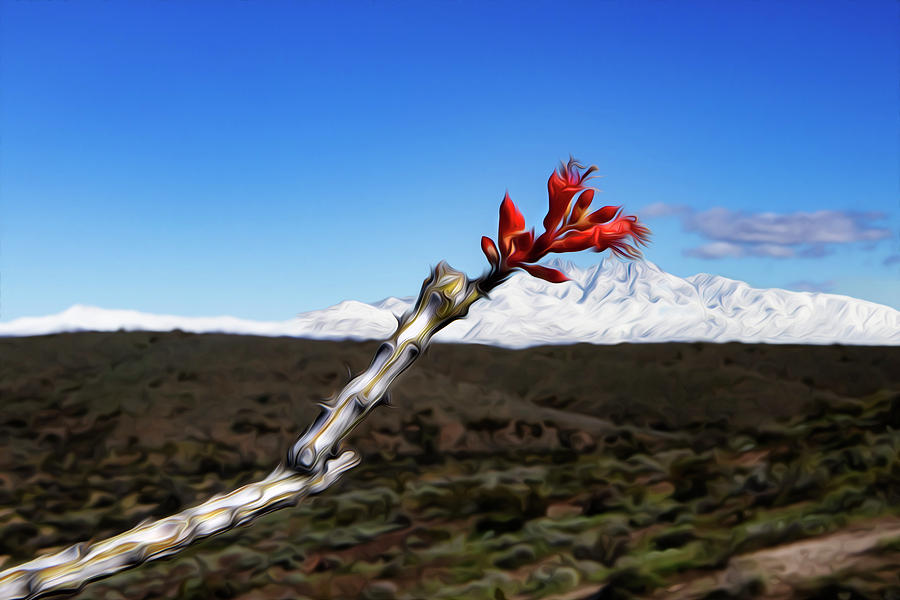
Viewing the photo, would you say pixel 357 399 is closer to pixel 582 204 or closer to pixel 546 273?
pixel 546 273

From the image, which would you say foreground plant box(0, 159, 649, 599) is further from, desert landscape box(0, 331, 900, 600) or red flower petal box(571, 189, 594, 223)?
desert landscape box(0, 331, 900, 600)

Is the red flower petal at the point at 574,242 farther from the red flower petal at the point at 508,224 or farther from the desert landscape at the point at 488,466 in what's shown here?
the desert landscape at the point at 488,466

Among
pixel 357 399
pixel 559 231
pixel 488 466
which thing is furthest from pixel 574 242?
pixel 488 466

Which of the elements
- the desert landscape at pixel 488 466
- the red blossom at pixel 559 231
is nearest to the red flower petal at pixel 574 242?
the red blossom at pixel 559 231

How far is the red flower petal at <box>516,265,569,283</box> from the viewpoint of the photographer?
1.78 m

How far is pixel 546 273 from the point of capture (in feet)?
5.88

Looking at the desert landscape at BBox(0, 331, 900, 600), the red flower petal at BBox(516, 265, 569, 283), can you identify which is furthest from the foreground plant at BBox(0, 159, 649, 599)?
the desert landscape at BBox(0, 331, 900, 600)

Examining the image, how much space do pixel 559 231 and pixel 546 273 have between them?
10 cm

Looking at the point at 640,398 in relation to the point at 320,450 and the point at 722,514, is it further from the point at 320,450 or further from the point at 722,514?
the point at 320,450

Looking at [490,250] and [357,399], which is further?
[357,399]

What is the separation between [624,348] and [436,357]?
210 centimetres

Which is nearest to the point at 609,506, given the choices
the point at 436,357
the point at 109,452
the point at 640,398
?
the point at 640,398

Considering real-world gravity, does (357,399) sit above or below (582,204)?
below

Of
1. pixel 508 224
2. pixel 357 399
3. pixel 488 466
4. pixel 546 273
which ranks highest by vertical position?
pixel 508 224
